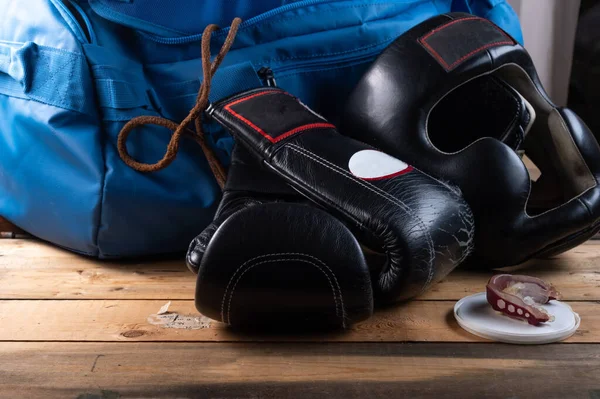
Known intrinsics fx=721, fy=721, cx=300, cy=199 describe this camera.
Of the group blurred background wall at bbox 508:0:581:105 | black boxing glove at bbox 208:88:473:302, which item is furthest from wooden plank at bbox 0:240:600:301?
blurred background wall at bbox 508:0:581:105

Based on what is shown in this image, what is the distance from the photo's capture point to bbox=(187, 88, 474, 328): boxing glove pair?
772 mm

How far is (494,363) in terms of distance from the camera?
0.76m

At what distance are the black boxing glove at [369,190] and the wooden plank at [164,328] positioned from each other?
0.13ft

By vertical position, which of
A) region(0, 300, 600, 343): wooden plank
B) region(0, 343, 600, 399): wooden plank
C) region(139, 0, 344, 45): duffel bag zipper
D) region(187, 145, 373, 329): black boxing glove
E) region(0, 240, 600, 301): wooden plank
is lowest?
region(0, 240, 600, 301): wooden plank

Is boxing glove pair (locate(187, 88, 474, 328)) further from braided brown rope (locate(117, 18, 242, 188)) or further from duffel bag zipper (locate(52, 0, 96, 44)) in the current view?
duffel bag zipper (locate(52, 0, 96, 44))

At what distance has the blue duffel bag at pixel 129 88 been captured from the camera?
1.00m

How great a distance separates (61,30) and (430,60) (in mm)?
511

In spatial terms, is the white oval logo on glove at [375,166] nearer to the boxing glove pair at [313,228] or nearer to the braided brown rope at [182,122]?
the boxing glove pair at [313,228]

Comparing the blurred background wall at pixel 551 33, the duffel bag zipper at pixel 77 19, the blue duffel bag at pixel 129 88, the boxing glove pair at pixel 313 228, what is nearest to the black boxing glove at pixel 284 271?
the boxing glove pair at pixel 313 228

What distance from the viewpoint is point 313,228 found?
31.0 inches

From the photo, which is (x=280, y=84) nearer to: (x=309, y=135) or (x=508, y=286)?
(x=309, y=135)

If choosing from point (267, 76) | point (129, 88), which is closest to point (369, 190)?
point (267, 76)

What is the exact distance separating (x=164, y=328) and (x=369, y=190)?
29cm

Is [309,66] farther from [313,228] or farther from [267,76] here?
[313,228]
